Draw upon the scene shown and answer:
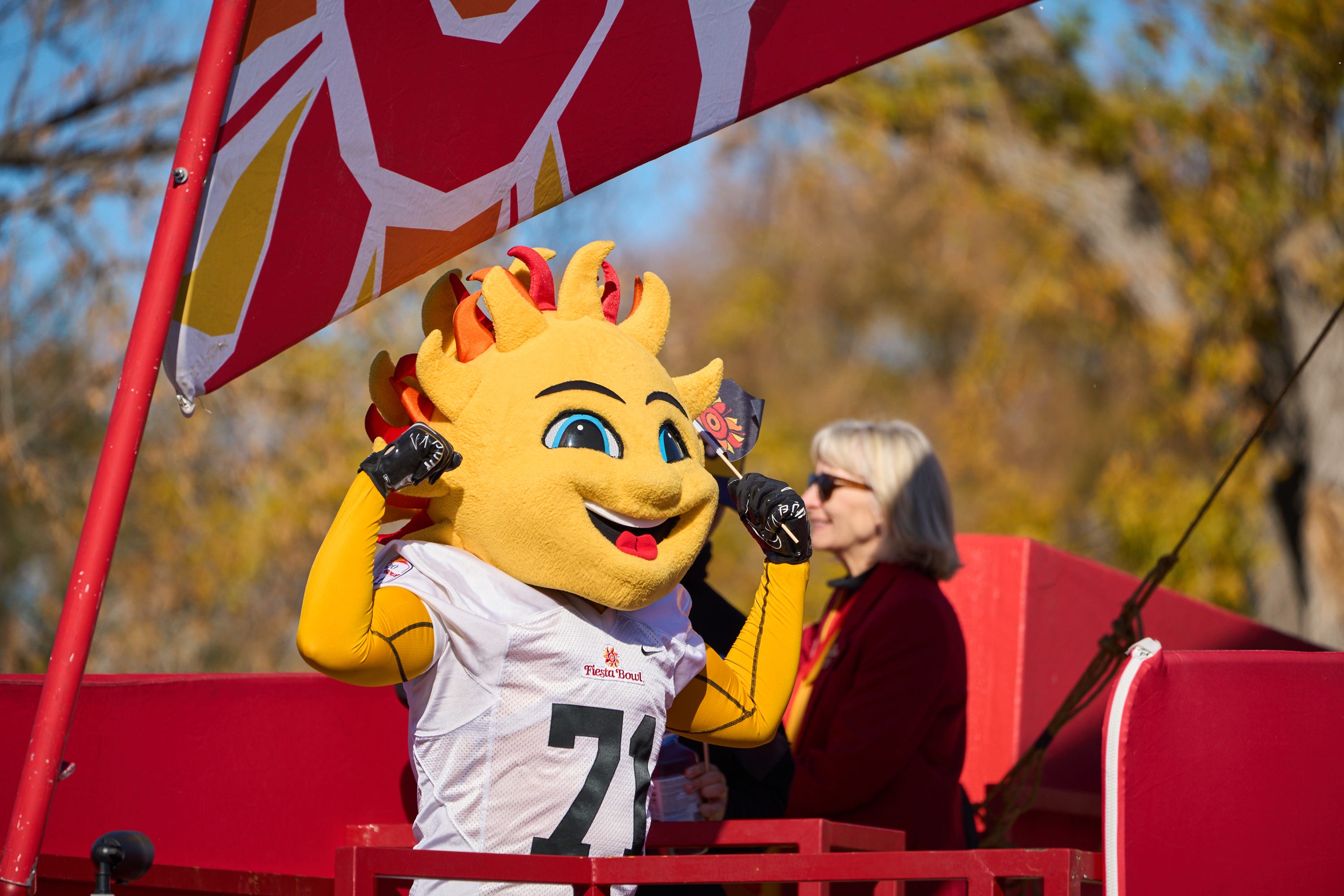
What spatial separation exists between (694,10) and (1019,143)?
701 cm

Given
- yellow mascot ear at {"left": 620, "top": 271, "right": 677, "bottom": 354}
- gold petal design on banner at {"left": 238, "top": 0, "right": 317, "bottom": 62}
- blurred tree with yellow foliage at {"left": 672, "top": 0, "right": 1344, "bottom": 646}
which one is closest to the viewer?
gold petal design on banner at {"left": 238, "top": 0, "right": 317, "bottom": 62}

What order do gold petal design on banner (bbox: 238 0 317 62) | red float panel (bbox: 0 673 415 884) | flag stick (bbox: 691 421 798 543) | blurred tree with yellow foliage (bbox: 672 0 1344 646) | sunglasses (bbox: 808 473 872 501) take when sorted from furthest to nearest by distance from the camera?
1. blurred tree with yellow foliage (bbox: 672 0 1344 646)
2. sunglasses (bbox: 808 473 872 501)
3. red float panel (bbox: 0 673 415 884)
4. flag stick (bbox: 691 421 798 543)
5. gold petal design on banner (bbox: 238 0 317 62)

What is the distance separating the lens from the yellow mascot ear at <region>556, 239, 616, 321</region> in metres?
2.15

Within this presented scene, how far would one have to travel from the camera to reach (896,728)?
9.04ft

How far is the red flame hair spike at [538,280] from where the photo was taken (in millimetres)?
2162

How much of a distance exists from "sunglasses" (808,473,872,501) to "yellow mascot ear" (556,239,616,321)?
112cm

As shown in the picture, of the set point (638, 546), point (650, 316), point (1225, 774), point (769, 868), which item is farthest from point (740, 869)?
point (650, 316)

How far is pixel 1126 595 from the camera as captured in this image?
4.11 meters

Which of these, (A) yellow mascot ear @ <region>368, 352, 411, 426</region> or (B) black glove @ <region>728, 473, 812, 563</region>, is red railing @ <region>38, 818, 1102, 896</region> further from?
(A) yellow mascot ear @ <region>368, 352, 411, 426</region>

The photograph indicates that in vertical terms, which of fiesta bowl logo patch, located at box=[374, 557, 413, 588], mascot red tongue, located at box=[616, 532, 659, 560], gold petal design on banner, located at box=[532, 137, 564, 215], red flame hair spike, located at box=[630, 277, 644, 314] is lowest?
fiesta bowl logo patch, located at box=[374, 557, 413, 588]

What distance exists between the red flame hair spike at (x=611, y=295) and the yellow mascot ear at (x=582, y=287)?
0.07 m

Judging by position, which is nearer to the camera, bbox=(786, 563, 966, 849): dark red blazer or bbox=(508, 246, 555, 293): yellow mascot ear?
bbox=(508, 246, 555, 293): yellow mascot ear

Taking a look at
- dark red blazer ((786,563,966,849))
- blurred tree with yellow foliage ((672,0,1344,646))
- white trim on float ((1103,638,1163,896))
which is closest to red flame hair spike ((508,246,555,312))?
white trim on float ((1103,638,1163,896))

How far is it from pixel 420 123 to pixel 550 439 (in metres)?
0.56
